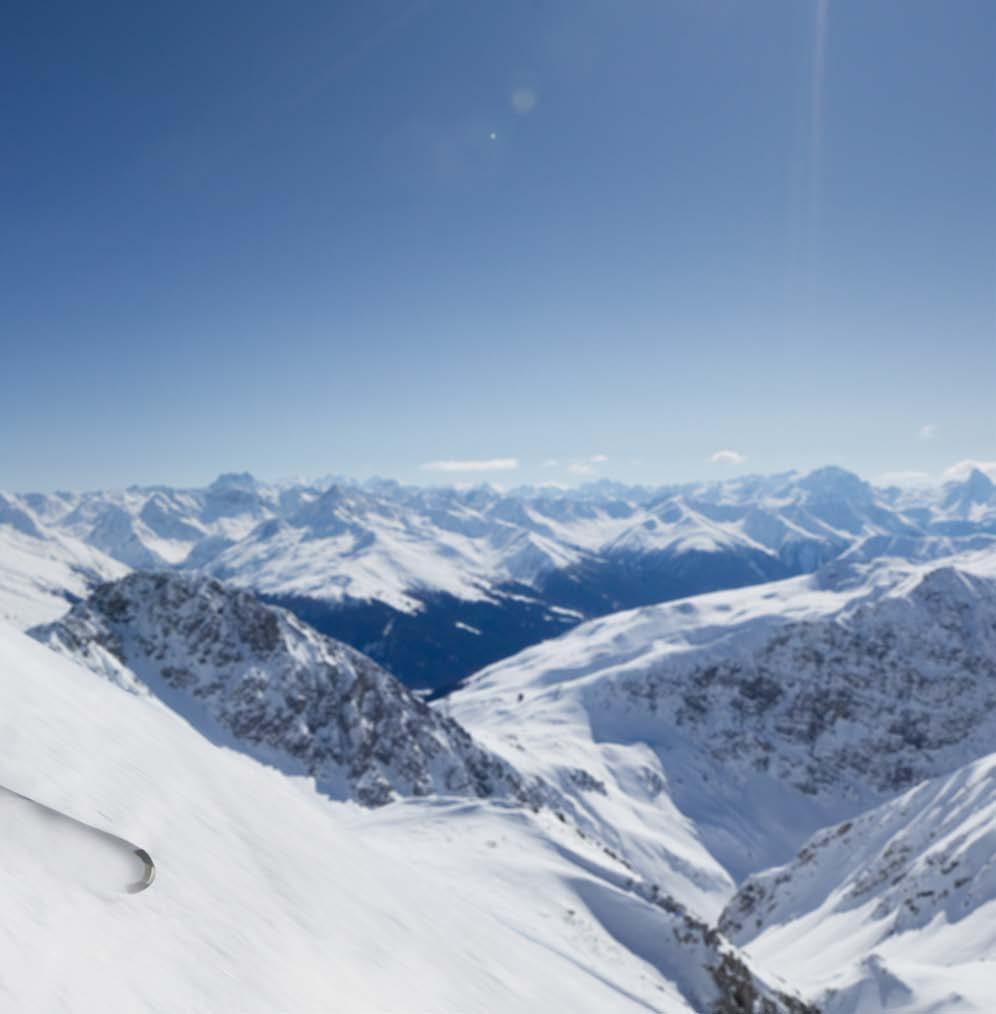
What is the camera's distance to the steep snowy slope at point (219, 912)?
20.1 feet

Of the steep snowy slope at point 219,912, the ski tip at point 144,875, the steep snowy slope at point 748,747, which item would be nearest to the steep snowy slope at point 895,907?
the steep snowy slope at point 219,912

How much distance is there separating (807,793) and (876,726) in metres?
37.8

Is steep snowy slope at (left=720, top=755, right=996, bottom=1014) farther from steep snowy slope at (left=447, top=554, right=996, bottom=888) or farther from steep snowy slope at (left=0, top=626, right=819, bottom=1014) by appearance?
steep snowy slope at (left=447, top=554, right=996, bottom=888)

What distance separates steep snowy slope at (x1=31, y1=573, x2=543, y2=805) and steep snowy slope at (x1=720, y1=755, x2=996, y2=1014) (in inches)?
1965

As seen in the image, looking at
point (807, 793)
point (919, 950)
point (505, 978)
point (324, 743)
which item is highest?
point (505, 978)

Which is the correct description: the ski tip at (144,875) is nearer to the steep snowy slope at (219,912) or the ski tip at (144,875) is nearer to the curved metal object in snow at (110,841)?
the curved metal object in snow at (110,841)

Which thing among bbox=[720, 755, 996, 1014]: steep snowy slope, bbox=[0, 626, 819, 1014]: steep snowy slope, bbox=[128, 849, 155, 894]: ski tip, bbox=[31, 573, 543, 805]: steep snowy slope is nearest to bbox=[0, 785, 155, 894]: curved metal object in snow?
bbox=[128, 849, 155, 894]: ski tip

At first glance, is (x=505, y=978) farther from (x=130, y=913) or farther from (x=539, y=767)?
(x=539, y=767)

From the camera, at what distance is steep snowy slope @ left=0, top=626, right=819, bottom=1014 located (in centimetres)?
613

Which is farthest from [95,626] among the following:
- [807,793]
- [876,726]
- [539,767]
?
[876,726]

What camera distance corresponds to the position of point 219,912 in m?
8.84


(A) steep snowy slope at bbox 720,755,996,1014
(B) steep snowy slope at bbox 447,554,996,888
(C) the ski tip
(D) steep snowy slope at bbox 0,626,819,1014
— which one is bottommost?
(B) steep snowy slope at bbox 447,554,996,888

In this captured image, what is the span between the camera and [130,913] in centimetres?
716

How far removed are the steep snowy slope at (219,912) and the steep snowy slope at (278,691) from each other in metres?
78.5
